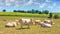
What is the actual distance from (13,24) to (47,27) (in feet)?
13.8

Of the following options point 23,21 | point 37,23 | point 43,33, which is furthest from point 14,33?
point 37,23

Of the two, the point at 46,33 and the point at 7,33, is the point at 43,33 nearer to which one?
the point at 46,33

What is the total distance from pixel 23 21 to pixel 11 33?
389 centimetres

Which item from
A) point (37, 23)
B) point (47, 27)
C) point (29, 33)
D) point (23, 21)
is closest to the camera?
point (29, 33)

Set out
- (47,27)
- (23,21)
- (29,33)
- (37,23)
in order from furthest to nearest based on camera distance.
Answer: (37,23) < (47,27) < (23,21) < (29,33)

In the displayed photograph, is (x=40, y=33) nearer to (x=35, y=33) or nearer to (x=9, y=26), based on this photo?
(x=35, y=33)

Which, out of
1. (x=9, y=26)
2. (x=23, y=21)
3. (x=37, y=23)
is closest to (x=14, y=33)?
(x=23, y=21)

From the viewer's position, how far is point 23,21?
2033 cm

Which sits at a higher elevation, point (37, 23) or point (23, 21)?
point (23, 21)

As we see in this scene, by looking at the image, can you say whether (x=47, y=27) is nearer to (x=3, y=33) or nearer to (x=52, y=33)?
(x=52, y=33)

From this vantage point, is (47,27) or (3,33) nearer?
(3,33)

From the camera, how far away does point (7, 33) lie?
16.8 meters

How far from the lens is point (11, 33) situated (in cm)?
1669

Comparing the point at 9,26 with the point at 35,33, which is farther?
the point at 9,26
